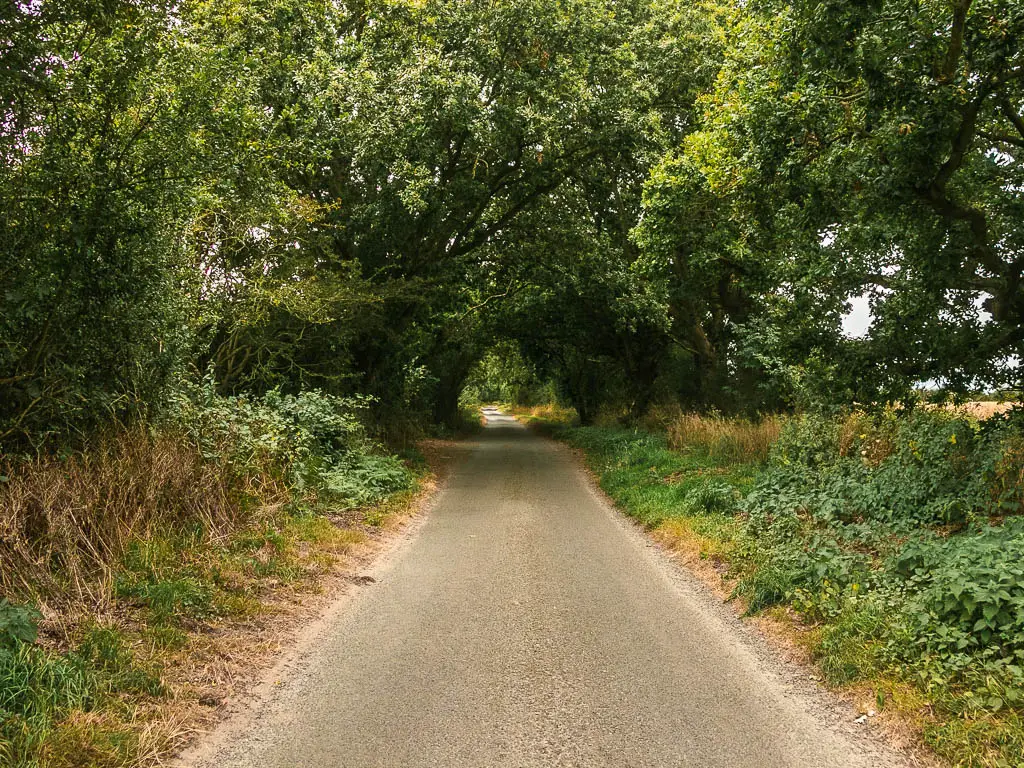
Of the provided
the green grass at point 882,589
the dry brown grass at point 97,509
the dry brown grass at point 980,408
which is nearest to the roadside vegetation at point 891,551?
the green grass at point 882,589

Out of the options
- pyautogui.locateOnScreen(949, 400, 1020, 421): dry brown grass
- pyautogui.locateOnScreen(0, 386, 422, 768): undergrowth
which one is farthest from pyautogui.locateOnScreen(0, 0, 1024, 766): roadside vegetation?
pyautogui.locateOnScreen(949, 400, 1020, 421): dry brown grass

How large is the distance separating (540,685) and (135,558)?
3.54 meters

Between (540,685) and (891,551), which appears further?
(891,551)

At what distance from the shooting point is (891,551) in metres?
5.79

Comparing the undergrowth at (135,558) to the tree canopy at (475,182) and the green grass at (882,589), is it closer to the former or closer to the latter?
the tree canopy at (475,182)

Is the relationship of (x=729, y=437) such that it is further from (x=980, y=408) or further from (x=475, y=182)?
(x=475, y=182)

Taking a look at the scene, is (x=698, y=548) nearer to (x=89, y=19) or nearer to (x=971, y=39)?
(x=971, y=39)

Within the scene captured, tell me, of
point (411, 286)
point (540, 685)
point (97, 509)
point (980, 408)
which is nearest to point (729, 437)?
point (980, 408)

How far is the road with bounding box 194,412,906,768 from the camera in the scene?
11.3 feet

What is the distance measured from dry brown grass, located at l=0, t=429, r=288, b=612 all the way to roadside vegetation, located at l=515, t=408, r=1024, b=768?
17.3 feet

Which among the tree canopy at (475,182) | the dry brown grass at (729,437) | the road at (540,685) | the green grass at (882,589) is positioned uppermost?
the tree canopy at (475,182)

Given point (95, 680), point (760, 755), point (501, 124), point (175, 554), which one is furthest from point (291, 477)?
point (501, 124)

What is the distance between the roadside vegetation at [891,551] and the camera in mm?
3676

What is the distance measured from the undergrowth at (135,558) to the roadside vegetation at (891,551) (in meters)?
4.20
